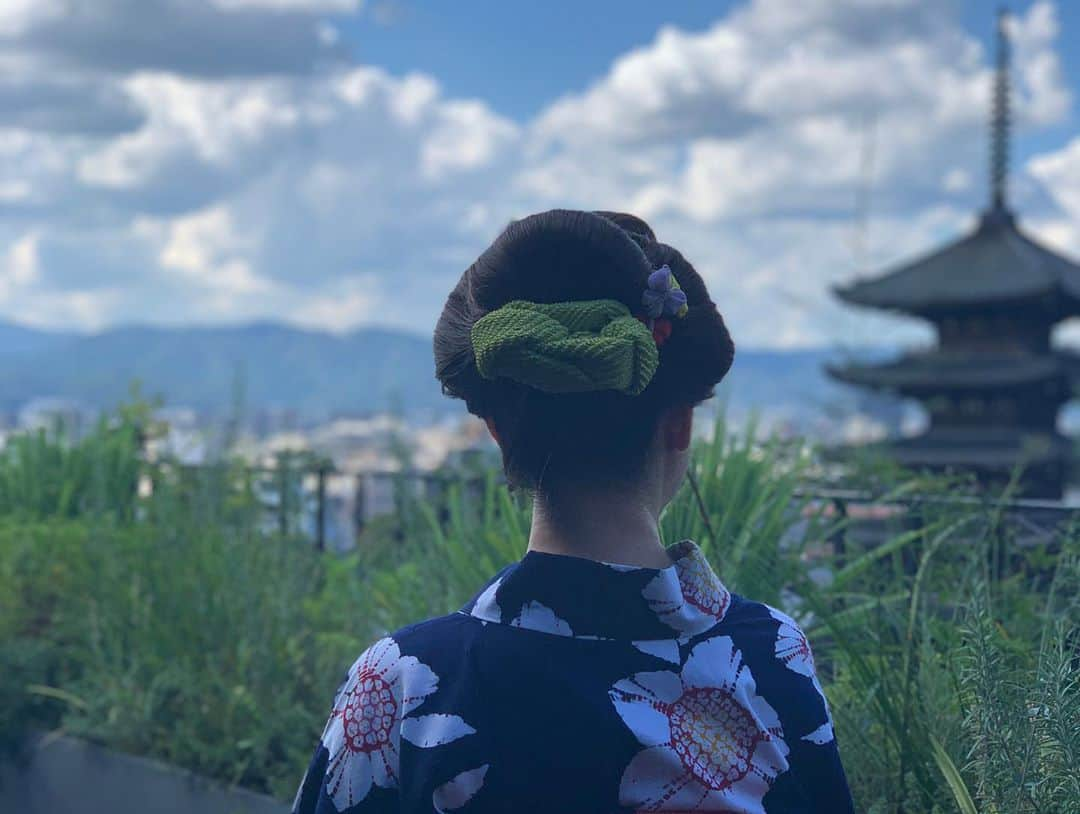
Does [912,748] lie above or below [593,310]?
below

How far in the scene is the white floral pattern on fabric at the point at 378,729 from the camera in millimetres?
1450

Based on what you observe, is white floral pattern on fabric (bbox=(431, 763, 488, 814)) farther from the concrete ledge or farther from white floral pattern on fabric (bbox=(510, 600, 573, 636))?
the concrete ledge

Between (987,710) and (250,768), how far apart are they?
2801mm

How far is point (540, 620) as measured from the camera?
145cm

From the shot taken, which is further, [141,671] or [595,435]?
[141,671]

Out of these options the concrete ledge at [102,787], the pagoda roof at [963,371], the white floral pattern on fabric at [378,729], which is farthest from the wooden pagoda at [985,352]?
the white floral pattern on fabric at [378,729]

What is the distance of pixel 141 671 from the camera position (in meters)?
4.57

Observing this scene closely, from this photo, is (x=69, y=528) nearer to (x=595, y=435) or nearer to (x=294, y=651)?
(x=294, y=651)

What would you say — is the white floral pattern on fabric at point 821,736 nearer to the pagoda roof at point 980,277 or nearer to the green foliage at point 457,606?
the green foliage at point 457,606

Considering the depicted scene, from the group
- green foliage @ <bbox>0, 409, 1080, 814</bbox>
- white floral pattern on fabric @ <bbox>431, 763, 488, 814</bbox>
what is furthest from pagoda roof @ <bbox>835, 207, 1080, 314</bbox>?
white floral pattern on fabric @ <bbox>431, 763, 488, 814</bbox>

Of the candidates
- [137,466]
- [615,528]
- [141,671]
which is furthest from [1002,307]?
[615,528]

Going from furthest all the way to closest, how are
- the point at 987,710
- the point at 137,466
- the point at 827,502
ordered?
the point at 137,466 → the point at 827,502 → the point at 987,710

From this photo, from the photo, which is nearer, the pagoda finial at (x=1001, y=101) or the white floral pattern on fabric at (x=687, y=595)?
the white floral pattern on fabric at (x=687, y=595)

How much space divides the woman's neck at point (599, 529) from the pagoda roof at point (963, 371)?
24.1 m
